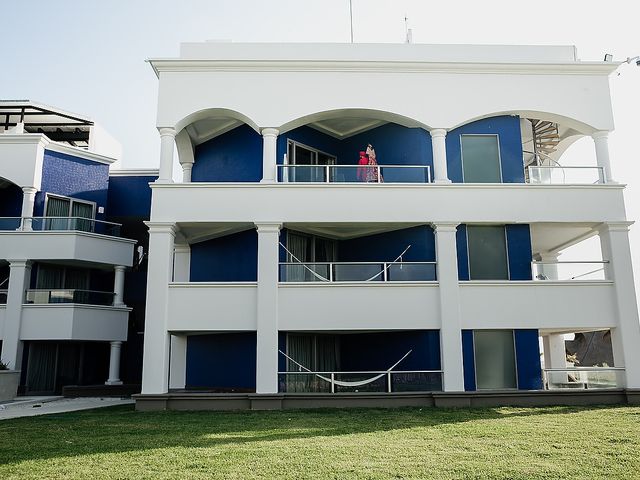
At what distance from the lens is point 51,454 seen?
964cm

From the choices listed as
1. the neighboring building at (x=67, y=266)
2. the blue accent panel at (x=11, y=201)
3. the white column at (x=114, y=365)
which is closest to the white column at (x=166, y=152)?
the neighboring building at (x=67, y=266)

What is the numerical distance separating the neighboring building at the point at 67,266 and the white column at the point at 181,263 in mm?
3974

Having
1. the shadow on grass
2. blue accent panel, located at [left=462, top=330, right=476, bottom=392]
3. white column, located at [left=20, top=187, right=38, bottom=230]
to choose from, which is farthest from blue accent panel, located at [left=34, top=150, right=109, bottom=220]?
blue accent panel, located at [left=462, top=330, right=476, bottom=392]

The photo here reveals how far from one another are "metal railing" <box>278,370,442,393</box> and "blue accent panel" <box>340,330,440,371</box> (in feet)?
2.85

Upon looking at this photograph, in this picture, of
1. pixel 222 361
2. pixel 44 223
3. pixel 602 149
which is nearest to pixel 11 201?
pixel 44 223

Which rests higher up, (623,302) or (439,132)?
(439,132)

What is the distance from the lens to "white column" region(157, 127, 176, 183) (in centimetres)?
1750

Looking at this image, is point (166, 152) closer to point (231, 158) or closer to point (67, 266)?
point (231, 158)

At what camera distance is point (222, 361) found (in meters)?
19.0

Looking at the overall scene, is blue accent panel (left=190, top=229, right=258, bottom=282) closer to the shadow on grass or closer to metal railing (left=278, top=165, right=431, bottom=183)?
metal railing (left=278, top=165, right=431, bottom=183)

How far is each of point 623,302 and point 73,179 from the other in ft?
66.1

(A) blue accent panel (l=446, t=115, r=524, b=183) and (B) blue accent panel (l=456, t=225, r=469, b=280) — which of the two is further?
(A) blue accent panel (l=446, t=115, r=524, b=183)

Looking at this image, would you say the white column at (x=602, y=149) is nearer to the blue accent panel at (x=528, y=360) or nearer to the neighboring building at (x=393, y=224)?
the neighboring building at (x=393, y=224)

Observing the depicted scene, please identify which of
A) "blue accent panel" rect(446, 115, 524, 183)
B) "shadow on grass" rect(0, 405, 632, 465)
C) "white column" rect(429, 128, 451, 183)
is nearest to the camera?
"shadow on grass" rect(0, 405, 632, 465)
